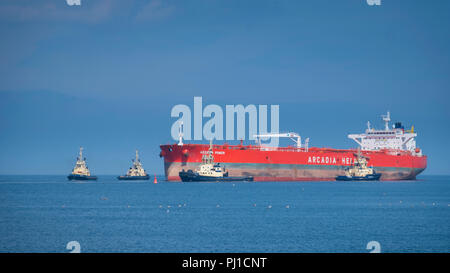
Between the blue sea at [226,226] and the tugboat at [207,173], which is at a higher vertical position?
the tugboat at [207,173]

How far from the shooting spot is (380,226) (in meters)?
31.9

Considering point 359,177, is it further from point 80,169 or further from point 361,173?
point 80,169

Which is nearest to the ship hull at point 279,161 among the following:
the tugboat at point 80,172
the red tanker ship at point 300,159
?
the red tanker ship at point 300,159

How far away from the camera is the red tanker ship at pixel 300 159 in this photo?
7350 centimetres

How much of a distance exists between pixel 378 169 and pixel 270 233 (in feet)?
199

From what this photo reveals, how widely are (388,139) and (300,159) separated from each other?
74.8 feet

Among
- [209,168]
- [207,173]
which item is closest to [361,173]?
[209,168]

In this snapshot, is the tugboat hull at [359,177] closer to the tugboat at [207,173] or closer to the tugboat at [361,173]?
the tugboat at [361,173]

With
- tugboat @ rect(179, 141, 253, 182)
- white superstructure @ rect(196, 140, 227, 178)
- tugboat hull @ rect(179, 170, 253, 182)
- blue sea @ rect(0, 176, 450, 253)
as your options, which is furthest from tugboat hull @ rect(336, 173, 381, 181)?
blue sea @ rect(0, 176, 450, 253)

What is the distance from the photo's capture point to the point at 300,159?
3083 inches

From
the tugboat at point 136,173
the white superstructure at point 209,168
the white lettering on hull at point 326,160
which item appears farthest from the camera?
the tugboat at point 136,173

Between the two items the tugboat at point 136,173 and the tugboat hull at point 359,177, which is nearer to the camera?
the tugboat hull at point 359,177
